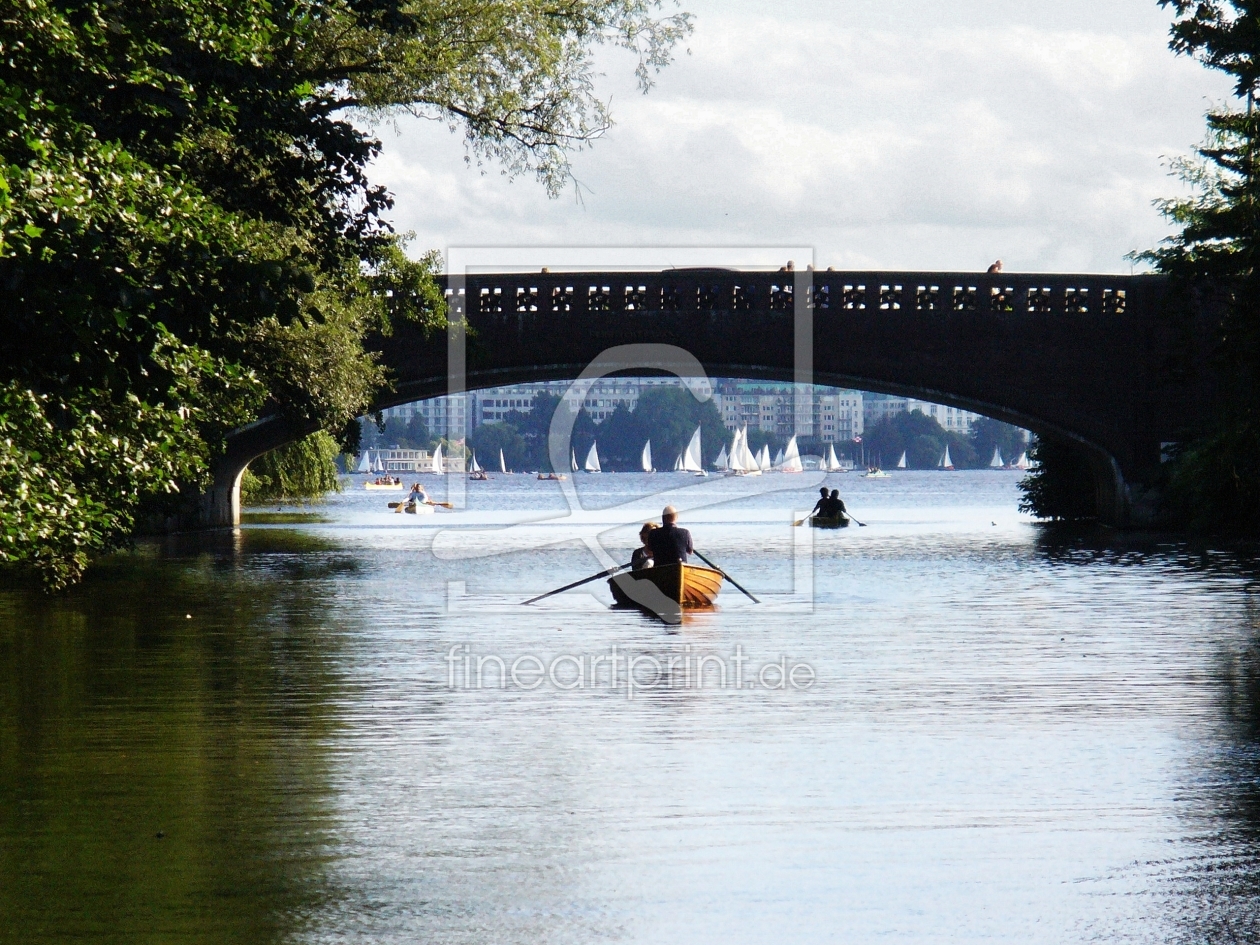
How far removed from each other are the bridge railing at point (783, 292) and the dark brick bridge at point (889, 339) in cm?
4

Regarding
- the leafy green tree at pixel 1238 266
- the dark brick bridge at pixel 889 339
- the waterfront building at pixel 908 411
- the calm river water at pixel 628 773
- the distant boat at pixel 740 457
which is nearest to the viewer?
the calm river water at pixel 628 773

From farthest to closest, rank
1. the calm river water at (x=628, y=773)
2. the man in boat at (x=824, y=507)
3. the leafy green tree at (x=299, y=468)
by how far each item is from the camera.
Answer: the man in boat at (x=824, y=507), the leafy green tree at (x=299, y=468), the calm river water at (x=628, y=773)

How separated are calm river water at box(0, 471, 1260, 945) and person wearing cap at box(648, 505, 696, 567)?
1.15m

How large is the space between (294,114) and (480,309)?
3010 cm

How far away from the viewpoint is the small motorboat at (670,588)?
72.3 ft

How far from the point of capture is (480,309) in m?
44.8

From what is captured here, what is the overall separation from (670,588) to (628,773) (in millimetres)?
11983

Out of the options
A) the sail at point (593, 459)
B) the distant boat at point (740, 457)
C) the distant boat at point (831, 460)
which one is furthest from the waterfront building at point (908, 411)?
the distant boat at point (740, 457)

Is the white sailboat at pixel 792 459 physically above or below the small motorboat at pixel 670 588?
above

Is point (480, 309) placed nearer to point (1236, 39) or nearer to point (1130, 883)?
point (1236, 39)

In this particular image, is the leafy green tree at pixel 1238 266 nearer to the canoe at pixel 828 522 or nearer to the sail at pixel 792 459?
the canoe at pixel 828 522

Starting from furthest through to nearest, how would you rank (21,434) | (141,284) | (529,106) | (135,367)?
(529,106) < (21,434) < (141,284) < (135,367)

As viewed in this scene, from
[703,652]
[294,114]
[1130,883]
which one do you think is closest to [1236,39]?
[703,652]

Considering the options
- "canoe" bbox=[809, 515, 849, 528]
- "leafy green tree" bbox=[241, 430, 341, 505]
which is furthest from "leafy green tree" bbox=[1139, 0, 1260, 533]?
"leafy green tree" bbox=[241, 430, 341, 505]
